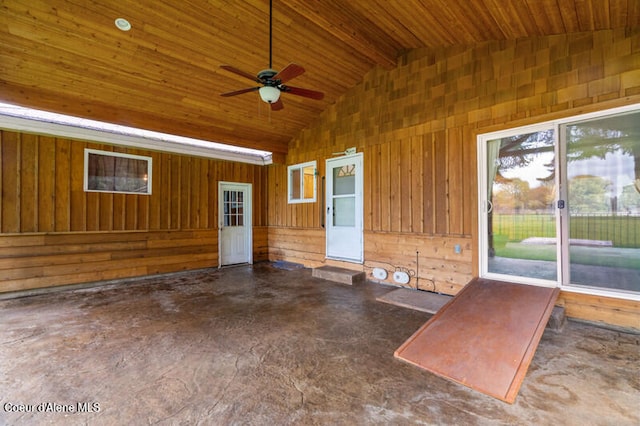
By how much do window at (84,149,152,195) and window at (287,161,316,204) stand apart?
10.3 feet

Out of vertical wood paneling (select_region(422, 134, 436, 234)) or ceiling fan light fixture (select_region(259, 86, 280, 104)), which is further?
vertical wood paneling (select_region(422, 134, 436, 234))

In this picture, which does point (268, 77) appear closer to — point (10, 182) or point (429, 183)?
point (429, 183)

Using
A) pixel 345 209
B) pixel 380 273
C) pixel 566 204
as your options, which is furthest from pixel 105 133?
pixel 566 204

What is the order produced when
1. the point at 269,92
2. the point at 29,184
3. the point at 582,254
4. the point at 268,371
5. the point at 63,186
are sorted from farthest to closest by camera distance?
the point at 63,186
the point at 29,184
the point at 582,254
the point at 269,92
the point at 268,371

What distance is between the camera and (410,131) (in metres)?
4.91

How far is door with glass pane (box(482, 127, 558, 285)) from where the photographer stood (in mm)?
3592

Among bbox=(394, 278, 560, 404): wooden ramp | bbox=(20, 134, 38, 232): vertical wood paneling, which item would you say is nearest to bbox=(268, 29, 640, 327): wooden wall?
bbox=(394, 278, 560, 404): wooden ramp

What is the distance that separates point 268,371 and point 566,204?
12.4 feet

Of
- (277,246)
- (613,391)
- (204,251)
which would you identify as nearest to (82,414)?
(613,391)

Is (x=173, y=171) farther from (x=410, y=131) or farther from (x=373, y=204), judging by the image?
(x=410, y=131)

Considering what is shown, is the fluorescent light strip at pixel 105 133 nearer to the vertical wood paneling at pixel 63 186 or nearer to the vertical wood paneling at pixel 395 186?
the vertical wood paneling at pixel 63 186

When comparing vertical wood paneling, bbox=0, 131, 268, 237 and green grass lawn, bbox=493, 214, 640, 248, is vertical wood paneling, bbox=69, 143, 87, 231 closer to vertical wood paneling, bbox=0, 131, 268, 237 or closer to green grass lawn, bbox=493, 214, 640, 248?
vertical wood paneling, bbox=0, 131, 268, 237

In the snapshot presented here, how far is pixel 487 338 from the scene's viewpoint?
105 inches

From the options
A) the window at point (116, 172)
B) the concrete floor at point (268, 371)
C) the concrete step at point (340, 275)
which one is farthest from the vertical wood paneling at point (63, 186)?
the concrete step at point (340, 275)
